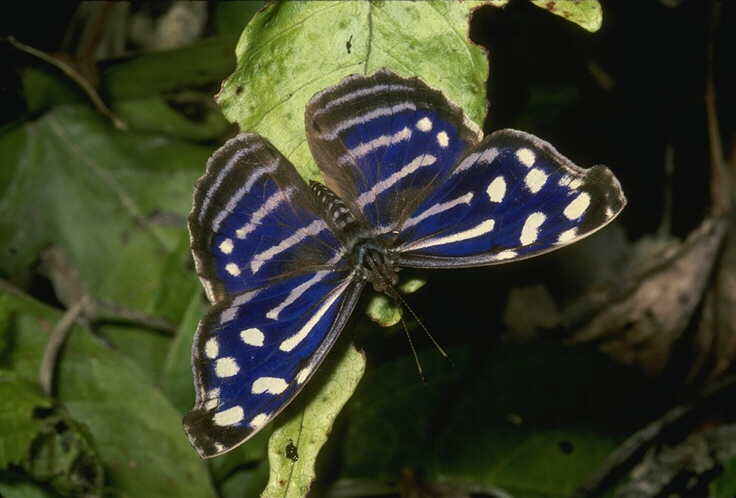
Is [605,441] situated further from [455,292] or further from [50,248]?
[50,248]

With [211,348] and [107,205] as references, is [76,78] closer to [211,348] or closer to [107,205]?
[107,205]

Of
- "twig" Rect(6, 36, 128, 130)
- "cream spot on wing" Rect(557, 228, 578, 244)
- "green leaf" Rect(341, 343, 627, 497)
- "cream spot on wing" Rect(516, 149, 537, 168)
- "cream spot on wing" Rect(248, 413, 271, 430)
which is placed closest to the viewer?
"cream spot on wing" Rect(248, 413, 271, 430)

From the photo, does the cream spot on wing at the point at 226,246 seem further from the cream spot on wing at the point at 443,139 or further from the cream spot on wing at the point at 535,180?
the cream spot on wing at the point at 535,180

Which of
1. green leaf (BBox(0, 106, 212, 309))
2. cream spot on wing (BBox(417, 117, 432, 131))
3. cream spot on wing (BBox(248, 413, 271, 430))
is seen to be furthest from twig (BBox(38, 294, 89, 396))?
cream spot on wing (BBox(417, 117, 432, 131))

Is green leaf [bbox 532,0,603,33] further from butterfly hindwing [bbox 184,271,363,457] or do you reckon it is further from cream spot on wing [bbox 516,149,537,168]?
butterfly hindwing [bbox 184,271,363,457]

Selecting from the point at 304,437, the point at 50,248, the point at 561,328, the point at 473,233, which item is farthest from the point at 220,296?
the point at 561,328

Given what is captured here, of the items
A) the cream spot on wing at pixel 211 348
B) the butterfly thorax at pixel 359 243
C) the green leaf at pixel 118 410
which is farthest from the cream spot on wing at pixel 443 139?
the green leaf at pixel 118 410
